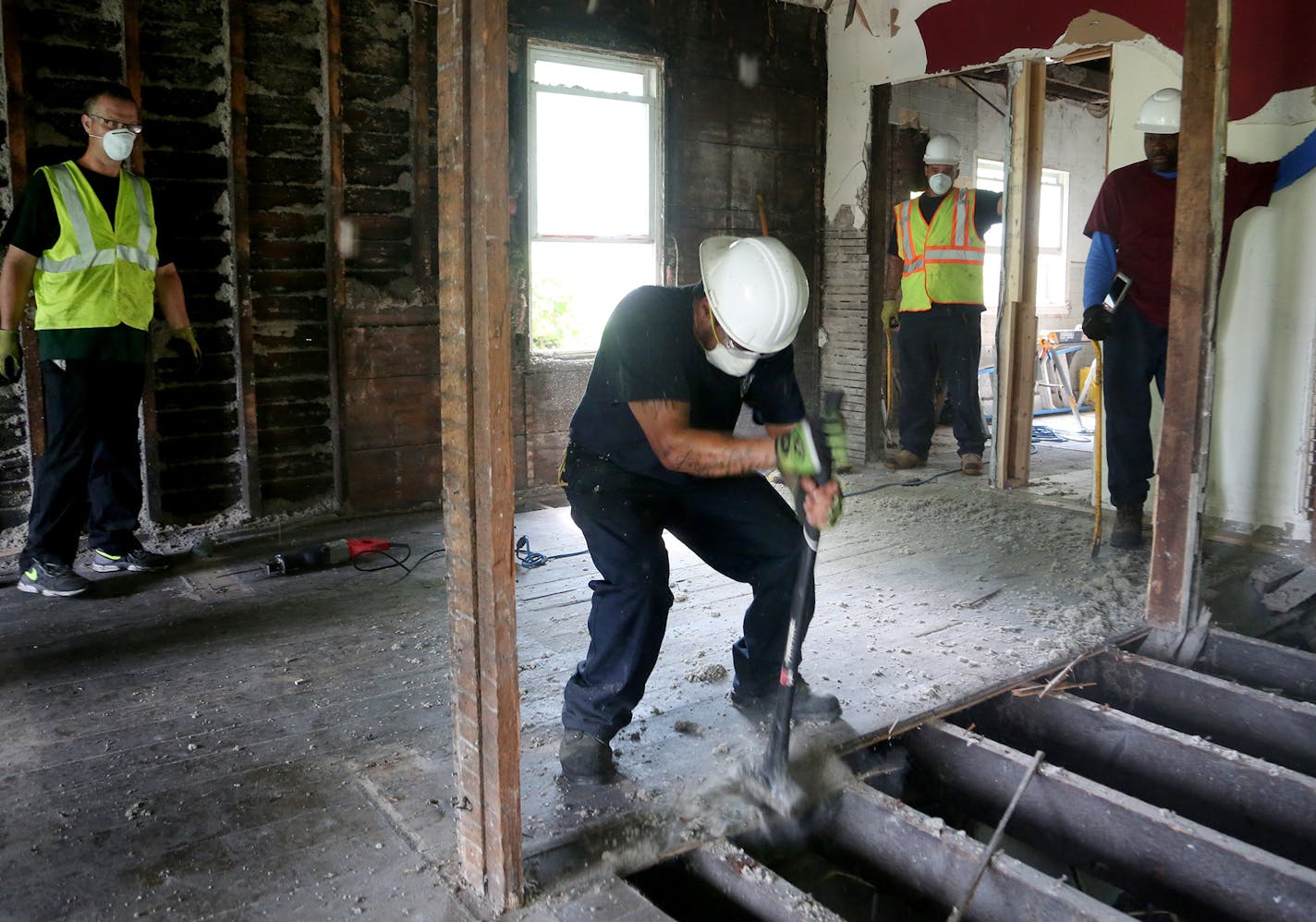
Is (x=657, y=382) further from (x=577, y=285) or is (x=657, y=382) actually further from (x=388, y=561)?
(x=577, y=285)

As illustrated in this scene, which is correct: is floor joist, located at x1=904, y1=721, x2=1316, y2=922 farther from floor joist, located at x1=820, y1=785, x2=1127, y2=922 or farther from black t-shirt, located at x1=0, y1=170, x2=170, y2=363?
black t-shirt, located at x1=0, y1=170, x2=170, y2=363

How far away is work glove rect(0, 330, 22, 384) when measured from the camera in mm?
3531

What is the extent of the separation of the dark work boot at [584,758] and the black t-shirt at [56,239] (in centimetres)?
243

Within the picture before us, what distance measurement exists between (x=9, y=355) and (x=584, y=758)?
2603mm

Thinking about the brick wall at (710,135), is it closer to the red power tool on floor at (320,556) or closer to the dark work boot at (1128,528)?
the red power tool on floor at (320,556)

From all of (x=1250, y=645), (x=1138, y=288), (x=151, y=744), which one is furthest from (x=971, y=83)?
(x=151, y=744)

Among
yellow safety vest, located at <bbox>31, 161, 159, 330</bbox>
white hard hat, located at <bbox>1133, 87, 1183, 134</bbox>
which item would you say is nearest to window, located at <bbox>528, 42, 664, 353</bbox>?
yellow safety vest, located at <bbox>31, 161, 159, 330</bbox>

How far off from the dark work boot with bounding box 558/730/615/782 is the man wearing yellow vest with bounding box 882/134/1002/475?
4091 millimetres

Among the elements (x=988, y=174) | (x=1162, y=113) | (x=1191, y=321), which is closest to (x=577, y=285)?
(x=1162, y=113)

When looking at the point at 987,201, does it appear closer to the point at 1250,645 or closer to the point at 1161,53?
the point at 1161,53

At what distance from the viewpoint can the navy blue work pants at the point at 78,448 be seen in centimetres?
364

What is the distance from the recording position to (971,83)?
8.23 m

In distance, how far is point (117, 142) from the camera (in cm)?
356

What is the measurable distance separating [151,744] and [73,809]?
12.3 inches
